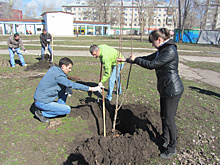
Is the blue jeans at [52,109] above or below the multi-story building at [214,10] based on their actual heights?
below

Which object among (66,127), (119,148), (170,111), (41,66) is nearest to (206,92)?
(170,111)

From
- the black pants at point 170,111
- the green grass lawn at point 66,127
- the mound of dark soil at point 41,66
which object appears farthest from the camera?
the mound of dark soil at point 41,66

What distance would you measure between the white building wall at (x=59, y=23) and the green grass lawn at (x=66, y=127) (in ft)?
146

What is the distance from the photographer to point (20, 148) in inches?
111

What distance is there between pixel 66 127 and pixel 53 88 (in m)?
0.82

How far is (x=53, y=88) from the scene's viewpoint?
11.1ft

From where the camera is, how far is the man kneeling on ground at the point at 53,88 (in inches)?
128

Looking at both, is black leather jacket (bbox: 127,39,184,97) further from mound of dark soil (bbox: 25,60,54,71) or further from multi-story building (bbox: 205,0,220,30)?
multi-story building (bbox: 205,0,220,30)

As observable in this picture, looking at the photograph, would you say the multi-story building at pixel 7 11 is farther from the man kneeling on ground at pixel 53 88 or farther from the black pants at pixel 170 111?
the black pants at pixel 170 111

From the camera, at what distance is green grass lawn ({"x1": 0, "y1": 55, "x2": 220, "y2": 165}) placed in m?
2.71

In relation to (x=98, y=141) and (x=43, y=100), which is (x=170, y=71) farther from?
(x=43, y=100)

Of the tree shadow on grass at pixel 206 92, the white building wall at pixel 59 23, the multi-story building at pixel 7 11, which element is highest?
the multi-story building at pixel 7 11

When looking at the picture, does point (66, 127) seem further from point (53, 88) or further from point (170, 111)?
point (170, 111)

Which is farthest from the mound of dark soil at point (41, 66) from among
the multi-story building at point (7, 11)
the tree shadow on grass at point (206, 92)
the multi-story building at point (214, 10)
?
the multi-story building at point (7, 11)
